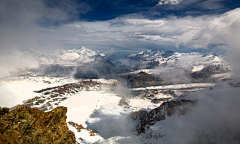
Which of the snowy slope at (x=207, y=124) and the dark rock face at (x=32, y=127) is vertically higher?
the dark rock face at (x=32, y=127)

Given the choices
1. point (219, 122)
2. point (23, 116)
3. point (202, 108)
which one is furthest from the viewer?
point (202, 108)

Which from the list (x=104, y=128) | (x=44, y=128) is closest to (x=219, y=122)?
(x=44, y=128)

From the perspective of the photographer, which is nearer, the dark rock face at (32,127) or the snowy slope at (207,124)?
the dark rock face at (32,127)

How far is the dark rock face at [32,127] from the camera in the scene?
836 centimetres

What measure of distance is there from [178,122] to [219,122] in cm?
631

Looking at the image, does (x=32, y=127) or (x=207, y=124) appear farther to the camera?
(x=207, y=124)

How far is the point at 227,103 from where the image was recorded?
18344mm

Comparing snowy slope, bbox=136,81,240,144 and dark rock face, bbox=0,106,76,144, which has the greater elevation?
dark rock face, bbox=0,106,76,144

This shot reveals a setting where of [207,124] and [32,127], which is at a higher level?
[32,127]

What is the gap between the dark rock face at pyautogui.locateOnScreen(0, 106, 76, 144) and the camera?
836cm

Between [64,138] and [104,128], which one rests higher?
[64,138]

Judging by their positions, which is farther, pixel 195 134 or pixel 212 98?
pixel 212 98

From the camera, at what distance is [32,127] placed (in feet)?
31.8

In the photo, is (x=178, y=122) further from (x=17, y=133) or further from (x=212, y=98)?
(x=17, y=133)
